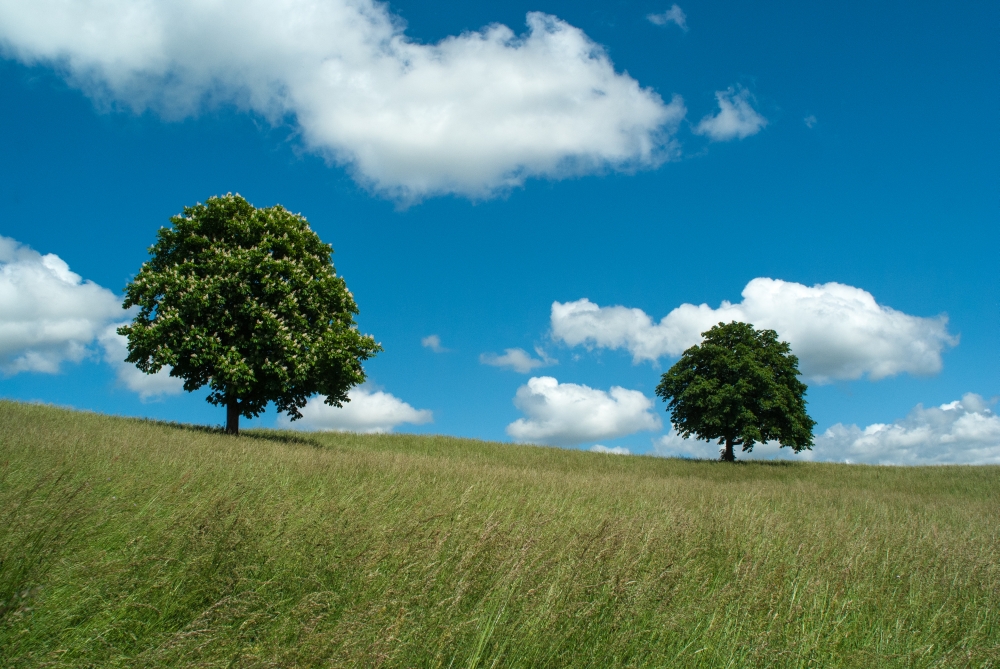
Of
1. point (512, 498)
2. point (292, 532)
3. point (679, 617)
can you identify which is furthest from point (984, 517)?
point (292, 532)

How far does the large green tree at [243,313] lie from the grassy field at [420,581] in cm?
1049

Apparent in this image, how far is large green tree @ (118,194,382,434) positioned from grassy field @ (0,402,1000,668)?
10488 millimetres

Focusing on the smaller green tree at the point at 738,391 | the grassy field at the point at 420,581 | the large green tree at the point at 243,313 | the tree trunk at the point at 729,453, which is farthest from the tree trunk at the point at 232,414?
the tree trunk at the point at 729,453

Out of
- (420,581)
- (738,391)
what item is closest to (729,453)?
(738,391)

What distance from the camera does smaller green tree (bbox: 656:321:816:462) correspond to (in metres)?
34.4

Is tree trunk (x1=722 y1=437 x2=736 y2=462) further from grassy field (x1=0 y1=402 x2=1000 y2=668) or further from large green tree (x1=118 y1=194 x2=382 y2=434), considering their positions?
grassy field (x1=0 y1=402 x2=1000 y2=668)

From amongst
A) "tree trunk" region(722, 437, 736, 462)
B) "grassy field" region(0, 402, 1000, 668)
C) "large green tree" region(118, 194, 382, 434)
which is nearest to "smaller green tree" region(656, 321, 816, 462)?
"tree trunk" region(722, 437, 736, 462)

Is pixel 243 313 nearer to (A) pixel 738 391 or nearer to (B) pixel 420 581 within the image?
(B) pixel 420 581

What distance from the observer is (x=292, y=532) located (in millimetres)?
5984

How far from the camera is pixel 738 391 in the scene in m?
34.1

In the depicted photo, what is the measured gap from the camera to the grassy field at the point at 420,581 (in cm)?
401

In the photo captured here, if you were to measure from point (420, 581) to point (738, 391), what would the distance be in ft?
109

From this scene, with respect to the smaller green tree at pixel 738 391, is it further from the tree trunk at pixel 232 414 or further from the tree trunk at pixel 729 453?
the tree trunk at pixel 232 414

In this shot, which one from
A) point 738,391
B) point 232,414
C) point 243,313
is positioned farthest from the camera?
point 738,391
